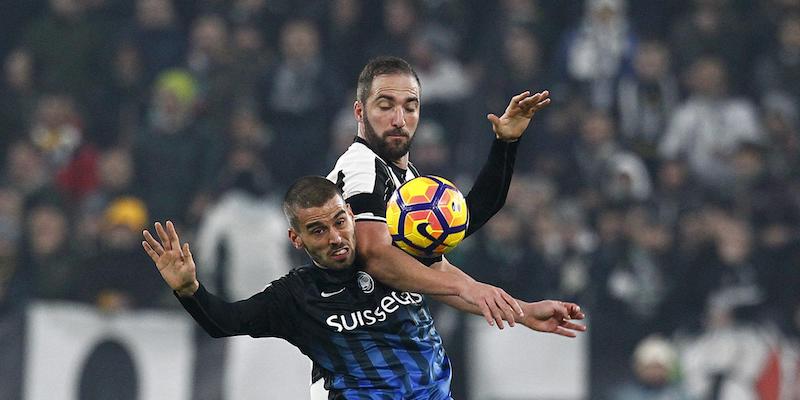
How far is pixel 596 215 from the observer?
35.5 feet

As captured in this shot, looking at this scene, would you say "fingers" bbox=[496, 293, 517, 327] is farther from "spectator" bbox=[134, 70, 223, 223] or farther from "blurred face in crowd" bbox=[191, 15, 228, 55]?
"blurred face in crowd" bbox=[191, 15, 228, 55]

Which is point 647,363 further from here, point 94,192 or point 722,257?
point 94,192

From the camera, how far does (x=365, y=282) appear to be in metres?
5.35

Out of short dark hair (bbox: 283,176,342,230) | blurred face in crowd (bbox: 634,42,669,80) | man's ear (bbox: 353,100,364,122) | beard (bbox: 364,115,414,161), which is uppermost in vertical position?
blurred face in crowd (bbox: 634,42,669,80)

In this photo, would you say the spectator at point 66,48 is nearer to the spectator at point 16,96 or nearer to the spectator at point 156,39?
the spectator at point 16,96

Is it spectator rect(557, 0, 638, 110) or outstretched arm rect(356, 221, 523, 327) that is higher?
spectator rect(557, 0, 638, 110)

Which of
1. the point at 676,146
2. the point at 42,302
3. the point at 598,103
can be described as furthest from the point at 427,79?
the point at 42,302

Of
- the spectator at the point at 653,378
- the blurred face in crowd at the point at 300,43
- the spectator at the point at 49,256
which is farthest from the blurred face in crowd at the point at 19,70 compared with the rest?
the spectator at the point at 653,378

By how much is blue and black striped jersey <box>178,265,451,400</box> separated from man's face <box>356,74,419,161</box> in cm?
53

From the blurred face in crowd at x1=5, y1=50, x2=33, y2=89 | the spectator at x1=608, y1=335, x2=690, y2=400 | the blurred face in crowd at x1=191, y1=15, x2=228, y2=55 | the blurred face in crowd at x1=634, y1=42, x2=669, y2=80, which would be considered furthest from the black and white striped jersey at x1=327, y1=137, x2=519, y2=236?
the blurred face in crowd at x1=5, y1=50, x2=33, y2=89

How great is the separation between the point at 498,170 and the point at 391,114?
62cm

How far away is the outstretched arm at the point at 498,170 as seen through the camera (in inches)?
224

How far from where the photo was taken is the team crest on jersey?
5.35m

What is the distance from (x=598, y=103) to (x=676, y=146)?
31.4 inches
